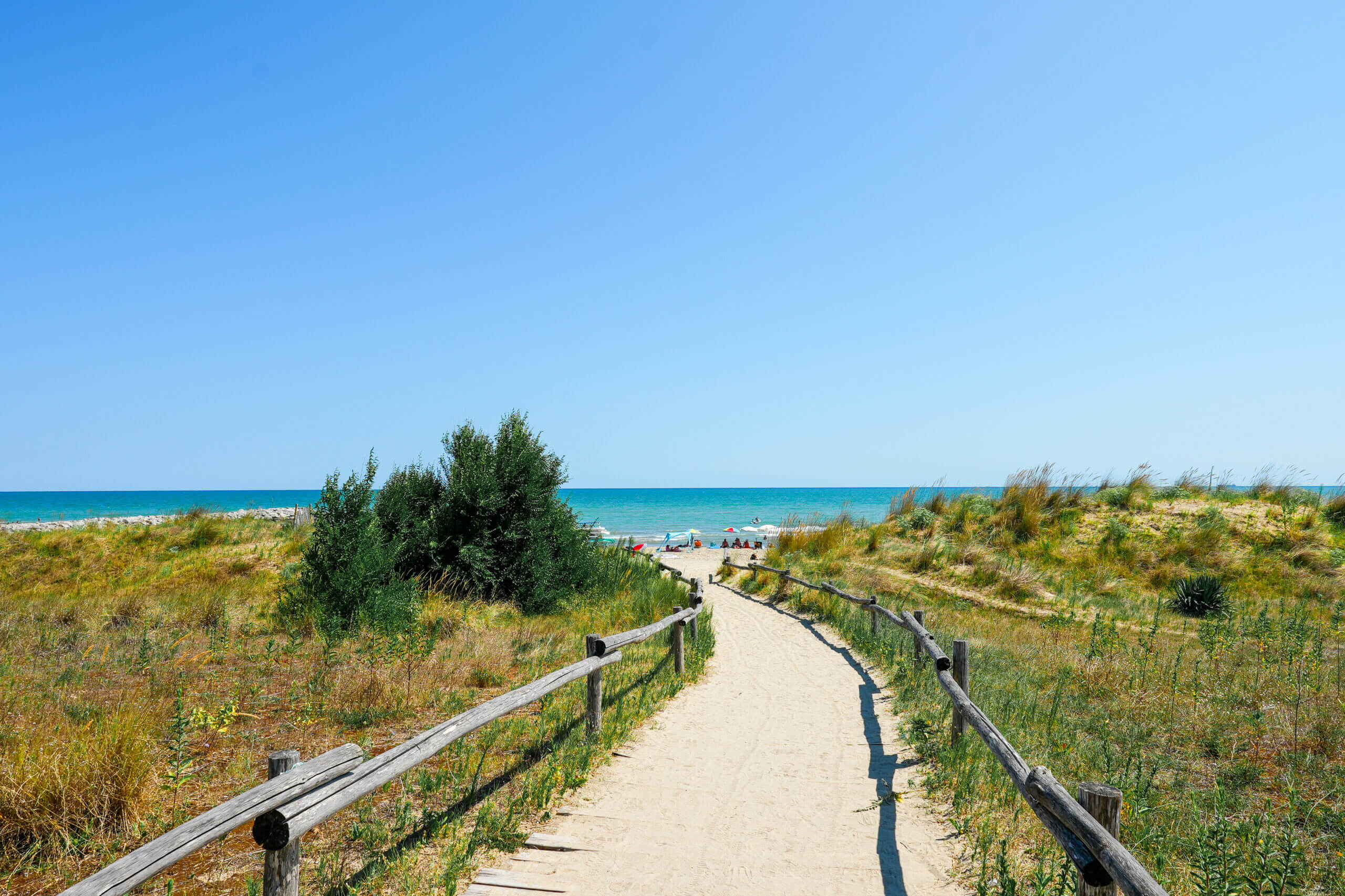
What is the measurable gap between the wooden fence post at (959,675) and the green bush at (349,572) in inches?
338

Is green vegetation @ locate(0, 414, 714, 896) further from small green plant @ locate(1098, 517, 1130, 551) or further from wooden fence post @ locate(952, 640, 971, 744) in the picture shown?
small green plant @ locate(1098, 517, 1130, 551)

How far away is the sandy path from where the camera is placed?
4539 millimetres

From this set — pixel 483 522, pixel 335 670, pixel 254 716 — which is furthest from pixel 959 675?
pixel 483 522

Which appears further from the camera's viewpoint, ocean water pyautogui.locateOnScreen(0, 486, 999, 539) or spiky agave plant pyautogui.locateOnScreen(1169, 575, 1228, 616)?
ocean water pyautogui.locateOnScreen(0, 486, 999, 539)

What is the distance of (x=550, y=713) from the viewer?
7672mm

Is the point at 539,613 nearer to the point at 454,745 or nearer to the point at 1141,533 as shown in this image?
the point at 454,745

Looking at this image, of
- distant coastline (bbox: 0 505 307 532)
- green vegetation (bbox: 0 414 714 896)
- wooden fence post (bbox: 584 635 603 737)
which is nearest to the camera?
green vegetation (bbox: 0 414 714 896)

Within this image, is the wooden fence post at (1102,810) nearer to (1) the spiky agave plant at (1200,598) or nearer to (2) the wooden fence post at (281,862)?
(2) the wooden fence post at (281,862)

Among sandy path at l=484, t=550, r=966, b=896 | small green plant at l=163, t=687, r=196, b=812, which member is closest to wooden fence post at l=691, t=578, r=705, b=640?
sandy path at l=484, t=550, r=966, b=896

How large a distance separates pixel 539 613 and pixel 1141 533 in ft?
63.3

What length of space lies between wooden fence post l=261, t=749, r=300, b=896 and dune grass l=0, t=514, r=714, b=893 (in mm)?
591

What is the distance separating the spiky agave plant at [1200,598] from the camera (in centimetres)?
1456

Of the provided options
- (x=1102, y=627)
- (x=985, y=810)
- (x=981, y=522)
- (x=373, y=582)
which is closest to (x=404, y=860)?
(x=985, y=810)

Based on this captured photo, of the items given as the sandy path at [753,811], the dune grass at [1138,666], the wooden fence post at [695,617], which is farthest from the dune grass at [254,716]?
the dune grass at [1138,666]
